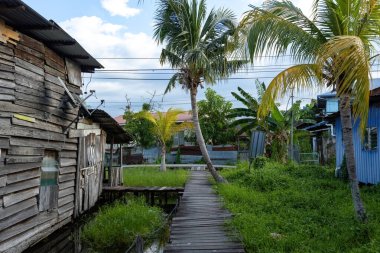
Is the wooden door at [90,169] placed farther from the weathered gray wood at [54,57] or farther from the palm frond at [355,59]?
the palm frond at [355,59]

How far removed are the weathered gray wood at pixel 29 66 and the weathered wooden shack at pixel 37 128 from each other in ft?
0.08

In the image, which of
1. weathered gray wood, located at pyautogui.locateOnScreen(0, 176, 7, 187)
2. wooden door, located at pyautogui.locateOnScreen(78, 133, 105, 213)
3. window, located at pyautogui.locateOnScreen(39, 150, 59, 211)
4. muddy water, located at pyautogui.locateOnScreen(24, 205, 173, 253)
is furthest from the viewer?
wooden door, located at pyautogui.locateOnScreen(78, 133, 105, 213)

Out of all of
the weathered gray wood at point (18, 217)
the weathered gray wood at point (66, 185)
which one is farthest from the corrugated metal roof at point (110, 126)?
the weathered gray wood at point (18, 217)

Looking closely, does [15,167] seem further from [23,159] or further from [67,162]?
[67,162]

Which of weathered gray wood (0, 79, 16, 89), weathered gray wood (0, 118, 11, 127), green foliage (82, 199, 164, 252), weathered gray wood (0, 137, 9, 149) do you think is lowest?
green foliage (82, 199, 164, 252)

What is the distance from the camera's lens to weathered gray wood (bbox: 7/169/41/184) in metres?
7.65

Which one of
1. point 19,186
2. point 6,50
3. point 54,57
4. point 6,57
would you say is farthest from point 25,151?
point 54,57

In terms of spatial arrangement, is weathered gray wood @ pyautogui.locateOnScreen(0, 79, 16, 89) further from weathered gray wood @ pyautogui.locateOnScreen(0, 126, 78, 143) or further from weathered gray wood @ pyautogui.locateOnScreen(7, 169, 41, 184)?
weathered gray wood @ pyautogui.locateOnScreen(7, 169, 41, 184)

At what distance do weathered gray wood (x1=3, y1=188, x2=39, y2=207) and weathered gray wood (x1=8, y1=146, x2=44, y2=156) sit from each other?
32.9 inches

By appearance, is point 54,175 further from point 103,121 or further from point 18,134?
point 103,121

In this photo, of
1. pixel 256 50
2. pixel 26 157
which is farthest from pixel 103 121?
pixel 256 50

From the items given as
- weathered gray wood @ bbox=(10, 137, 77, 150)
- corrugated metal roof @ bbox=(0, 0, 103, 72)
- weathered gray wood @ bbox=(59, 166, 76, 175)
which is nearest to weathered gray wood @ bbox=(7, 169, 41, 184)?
weathered gray wood @ bbox=(10, 137, 77, 150)

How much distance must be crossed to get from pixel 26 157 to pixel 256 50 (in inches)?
216

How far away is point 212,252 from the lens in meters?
6.65
